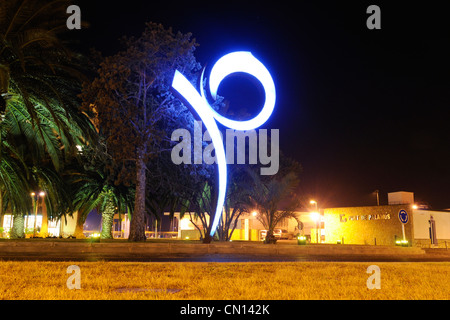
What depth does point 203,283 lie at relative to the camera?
733 cm

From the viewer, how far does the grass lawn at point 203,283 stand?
6.10 m

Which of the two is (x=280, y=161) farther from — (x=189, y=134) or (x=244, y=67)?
(x=244, y=67)

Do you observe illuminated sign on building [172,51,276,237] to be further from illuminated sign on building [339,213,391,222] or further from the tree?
illuminated sign on building [339,213,391,222]

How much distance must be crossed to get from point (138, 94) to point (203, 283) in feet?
53.7

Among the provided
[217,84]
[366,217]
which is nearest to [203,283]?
[217,84]

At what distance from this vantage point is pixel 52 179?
21250 mm

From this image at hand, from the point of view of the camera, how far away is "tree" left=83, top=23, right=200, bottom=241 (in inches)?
805

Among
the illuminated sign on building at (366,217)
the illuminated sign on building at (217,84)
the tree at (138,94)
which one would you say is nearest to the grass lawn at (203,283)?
the illuminated sign on building at (217,84)

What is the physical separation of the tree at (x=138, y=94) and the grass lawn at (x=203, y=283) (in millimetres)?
11622

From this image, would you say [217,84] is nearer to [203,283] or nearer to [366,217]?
[203,283]

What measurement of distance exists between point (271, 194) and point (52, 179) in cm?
1203

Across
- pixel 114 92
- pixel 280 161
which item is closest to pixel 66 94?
pixel 114 92

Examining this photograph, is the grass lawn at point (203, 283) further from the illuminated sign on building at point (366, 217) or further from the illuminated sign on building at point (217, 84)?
the illuminated sign on building at point (366, 217)

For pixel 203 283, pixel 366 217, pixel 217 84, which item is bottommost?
pixel 203 283
